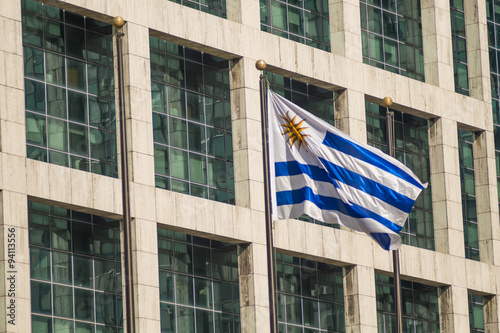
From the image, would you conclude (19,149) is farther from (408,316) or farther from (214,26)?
(408,316)

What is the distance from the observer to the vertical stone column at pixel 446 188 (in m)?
55.8

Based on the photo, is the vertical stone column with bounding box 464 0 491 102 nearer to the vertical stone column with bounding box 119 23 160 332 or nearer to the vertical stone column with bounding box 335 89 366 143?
the vertical stone column with bounding box 335 89 366 143

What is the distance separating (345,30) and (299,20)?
1.70 meters

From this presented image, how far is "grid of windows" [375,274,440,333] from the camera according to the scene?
53.7 m

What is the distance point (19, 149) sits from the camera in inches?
1670

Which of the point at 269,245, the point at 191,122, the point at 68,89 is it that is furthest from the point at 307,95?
the point at 269,245

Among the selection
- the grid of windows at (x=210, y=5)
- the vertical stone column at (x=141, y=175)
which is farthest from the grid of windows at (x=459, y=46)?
the vertical stone column at (x=141, y=175)

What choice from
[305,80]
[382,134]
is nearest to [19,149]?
[305,80]

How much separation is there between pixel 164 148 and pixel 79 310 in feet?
20.2

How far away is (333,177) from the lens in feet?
123

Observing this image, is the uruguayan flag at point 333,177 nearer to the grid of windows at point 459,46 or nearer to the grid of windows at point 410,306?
the grid of windows at point 410,306

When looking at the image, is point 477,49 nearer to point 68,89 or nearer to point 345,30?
point 345,30

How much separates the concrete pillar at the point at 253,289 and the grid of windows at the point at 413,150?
25.8ft

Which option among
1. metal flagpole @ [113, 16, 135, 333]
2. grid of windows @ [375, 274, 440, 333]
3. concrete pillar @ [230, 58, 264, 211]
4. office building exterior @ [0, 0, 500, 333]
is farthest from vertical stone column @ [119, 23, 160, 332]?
grid of windows @ [375, 274, 440, 333]
